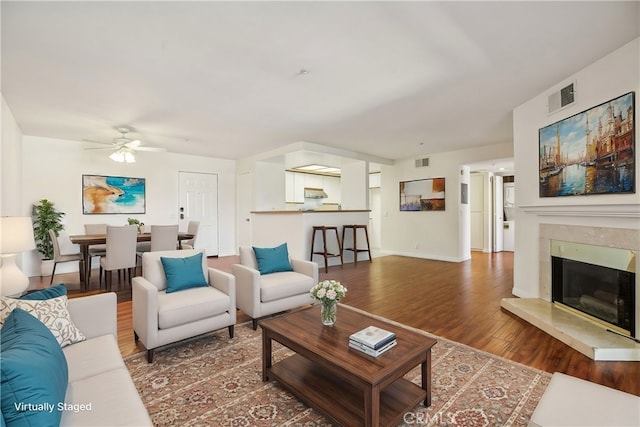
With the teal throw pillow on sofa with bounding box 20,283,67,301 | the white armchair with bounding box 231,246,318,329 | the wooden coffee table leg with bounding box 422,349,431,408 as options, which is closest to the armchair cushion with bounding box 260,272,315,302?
the white armchair with bounding box 231,246,318,329

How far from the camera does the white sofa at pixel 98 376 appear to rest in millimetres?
1154

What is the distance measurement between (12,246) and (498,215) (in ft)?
30.0

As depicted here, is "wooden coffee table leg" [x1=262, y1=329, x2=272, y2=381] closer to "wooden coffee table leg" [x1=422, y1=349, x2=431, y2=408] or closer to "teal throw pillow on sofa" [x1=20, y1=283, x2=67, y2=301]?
"wooden coffee table leg" [x1=422, y1=349, x2=431, y2=408]

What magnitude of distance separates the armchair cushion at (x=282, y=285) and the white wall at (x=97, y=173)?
14.2 ft

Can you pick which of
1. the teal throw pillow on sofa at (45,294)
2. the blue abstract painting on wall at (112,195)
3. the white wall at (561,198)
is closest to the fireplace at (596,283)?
the white wall at (561,198)

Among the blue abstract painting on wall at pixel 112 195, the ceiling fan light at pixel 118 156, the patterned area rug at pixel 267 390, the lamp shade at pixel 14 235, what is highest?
the ceiling fan light at pixel 118 156

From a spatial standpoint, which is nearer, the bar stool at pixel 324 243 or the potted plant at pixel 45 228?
the potted plant at pixel 45 228

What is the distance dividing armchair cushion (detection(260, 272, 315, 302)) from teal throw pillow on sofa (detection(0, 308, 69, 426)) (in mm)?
1788

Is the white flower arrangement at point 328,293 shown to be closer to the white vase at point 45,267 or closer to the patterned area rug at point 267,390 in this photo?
the patterned area rug at point 267,390

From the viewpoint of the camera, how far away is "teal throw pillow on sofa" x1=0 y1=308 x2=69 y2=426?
3.00ft

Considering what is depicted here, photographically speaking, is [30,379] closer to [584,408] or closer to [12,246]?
[12,246]

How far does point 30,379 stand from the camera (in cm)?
97

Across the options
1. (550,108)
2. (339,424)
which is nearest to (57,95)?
(339,424)

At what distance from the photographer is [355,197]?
7051mm
